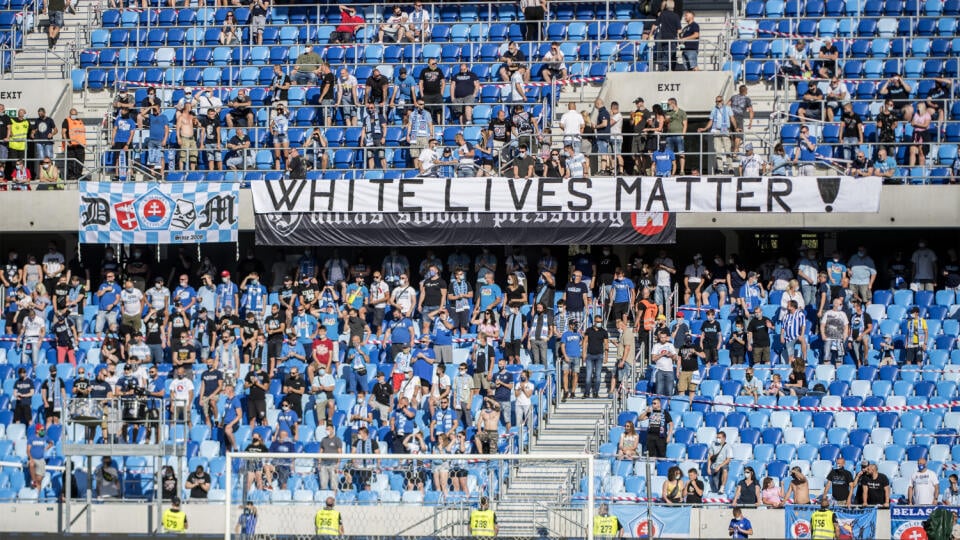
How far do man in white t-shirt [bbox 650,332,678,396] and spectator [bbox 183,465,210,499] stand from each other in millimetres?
7115

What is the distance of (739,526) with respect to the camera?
25.1 metres

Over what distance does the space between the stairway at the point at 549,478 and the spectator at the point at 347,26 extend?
10685 mm

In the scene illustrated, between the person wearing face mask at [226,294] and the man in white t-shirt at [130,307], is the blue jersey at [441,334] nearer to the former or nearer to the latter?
the person wearing face mask at [226,294]

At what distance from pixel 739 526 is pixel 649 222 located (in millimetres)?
6952

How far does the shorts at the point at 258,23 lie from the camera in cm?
3688

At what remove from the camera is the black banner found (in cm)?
3059

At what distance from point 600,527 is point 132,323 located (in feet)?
34.0

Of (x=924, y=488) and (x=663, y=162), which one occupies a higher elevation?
(x=663, y=162)

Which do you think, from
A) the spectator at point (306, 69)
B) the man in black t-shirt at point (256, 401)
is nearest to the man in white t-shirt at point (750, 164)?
the spectator at point (306, 69)

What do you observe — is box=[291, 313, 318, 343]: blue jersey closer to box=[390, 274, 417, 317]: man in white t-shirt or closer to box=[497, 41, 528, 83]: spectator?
box=[390, 274, 417, 317]: man in white t-shirt

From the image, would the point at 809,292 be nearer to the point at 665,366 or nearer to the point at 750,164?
the point at 750,164

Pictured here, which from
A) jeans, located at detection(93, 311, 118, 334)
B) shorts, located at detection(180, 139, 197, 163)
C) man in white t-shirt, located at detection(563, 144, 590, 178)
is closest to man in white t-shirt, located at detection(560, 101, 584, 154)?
man in white t-shirt, located at detection(563, 144, 590, 178)

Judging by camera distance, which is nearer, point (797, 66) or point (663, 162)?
point (663, 162)

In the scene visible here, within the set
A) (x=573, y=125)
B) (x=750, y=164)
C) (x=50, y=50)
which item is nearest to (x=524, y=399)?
(x=750, y=164)
